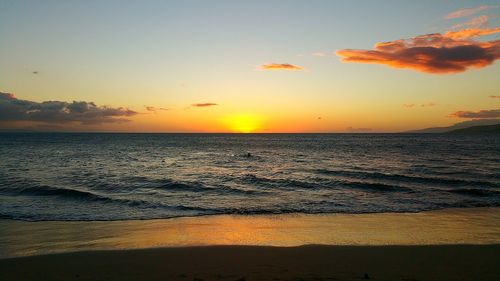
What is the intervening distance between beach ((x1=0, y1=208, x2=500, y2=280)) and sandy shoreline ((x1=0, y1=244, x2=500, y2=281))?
24 mm

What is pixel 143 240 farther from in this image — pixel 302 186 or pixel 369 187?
pixel 369 187

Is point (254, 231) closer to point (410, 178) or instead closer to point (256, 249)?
point (256, 249)

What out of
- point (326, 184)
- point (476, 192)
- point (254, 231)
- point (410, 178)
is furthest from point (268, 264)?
point (410, 178)

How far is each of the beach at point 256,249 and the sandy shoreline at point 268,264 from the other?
0.08ft

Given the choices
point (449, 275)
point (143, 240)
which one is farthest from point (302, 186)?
point (449, 275)

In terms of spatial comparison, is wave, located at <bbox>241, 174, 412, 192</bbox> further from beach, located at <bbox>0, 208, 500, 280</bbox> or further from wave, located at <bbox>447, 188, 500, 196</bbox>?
beach, located at <bbox>0, 208, 500, 280</bbox>

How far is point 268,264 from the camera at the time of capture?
9.38 metres

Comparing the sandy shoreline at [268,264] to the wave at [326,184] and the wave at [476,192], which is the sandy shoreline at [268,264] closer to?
the wave at [476,192]

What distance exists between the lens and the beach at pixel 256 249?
886 cm

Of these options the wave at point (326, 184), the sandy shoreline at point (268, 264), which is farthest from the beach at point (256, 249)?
the wave at point (326, 184)

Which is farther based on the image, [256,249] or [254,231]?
[254,231]

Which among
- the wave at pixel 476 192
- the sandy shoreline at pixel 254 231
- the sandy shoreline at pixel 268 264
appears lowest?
the wave at pixel 476 192

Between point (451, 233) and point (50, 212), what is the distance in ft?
57.0

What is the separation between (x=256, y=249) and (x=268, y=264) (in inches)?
56.6
